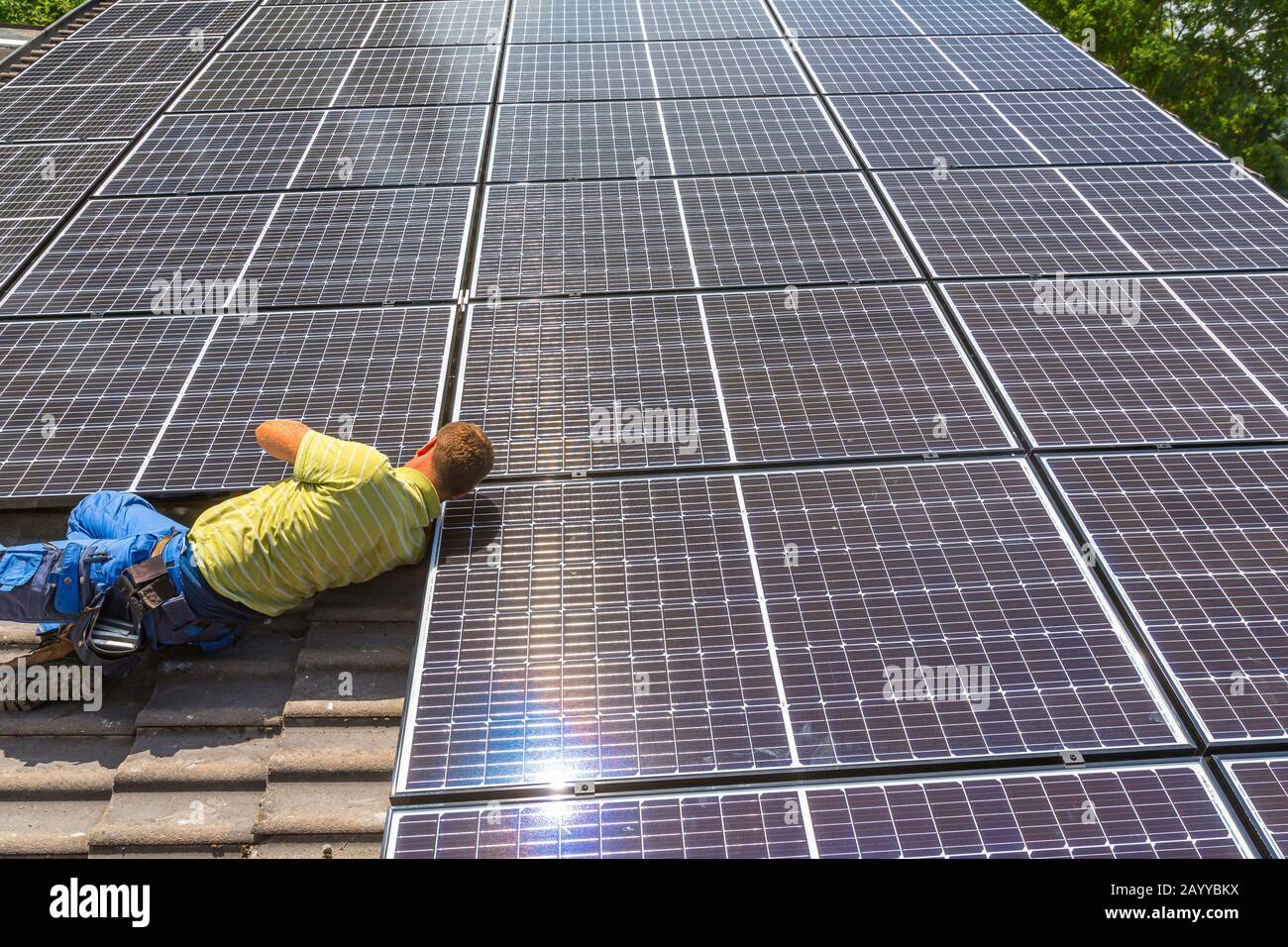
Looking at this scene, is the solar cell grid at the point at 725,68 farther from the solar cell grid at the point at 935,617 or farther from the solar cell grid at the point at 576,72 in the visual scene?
the solar cell grid at the point at 935,617

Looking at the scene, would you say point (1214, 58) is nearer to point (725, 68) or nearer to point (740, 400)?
point (725, 68)

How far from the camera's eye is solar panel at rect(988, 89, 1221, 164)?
31.7 ft

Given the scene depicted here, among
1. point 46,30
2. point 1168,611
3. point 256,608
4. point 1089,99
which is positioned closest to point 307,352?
point 256,608

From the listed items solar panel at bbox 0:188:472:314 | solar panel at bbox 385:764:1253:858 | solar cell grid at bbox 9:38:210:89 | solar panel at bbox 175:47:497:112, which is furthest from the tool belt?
solar cell grid at bbox 9:38:210:89

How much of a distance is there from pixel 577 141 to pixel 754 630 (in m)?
7.07

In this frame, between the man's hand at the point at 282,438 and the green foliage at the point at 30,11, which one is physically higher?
the man's hand at the point at 282,438

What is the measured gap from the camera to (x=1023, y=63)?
11922 mm

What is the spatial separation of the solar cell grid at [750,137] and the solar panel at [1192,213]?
2781mm

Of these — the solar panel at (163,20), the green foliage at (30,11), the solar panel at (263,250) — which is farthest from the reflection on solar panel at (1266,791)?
the green foliage at (30,11)

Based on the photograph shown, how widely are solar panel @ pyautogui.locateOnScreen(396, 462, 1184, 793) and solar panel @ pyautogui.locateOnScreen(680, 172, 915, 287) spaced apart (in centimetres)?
262

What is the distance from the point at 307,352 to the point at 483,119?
16.3ft

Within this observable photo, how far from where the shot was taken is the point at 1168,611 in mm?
5012

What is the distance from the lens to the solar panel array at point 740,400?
439cm
